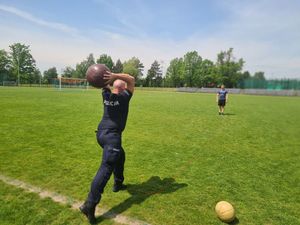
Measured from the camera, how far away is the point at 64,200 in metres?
4.51

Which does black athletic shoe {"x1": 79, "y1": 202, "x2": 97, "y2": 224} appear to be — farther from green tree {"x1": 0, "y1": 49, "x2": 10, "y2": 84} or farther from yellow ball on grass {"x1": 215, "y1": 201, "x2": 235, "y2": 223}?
green tree {"x1": 0, "y1": 49, "x2": 10, "y2": 84}

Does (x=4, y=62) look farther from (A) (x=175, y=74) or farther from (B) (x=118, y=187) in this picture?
(B) (x=118, y=187)

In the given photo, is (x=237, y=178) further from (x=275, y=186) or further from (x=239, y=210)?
(x=239, y=210)

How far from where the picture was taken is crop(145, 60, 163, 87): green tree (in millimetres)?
115169

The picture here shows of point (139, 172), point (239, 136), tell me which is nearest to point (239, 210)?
point (139, 172)

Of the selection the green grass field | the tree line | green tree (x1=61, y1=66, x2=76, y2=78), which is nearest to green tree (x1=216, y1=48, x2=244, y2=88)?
the tree line

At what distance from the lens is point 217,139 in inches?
393

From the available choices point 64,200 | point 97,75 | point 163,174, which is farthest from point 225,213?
point 97,75

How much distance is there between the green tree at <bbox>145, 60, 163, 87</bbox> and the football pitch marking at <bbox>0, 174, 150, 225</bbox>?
108644mm

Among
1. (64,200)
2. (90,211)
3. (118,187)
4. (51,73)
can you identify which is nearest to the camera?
(90,211)

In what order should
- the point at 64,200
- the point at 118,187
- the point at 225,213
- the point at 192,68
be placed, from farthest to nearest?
the point at 192,68 < the point at 118,187 < the point at 64,200 < the point at 225,213

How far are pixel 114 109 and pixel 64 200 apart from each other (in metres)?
1.76

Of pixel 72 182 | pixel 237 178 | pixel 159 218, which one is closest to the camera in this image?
pixel 159 218

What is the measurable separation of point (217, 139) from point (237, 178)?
410 cm
